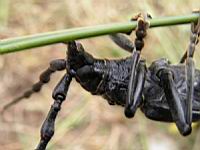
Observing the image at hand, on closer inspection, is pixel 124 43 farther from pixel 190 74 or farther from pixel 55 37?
pixel 55 37

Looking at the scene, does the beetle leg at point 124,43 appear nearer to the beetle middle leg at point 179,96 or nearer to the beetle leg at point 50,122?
the beetle middle leg at point 179,96

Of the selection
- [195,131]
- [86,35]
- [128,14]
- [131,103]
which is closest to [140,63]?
[131,103]

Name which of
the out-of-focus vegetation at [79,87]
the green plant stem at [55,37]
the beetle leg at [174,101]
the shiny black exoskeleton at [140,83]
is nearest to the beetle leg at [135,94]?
the shiny black exoskeleton at [140,83]

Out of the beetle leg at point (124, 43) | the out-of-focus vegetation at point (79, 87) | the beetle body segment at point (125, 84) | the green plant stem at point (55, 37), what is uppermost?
the green plant stem at point (55, 37)

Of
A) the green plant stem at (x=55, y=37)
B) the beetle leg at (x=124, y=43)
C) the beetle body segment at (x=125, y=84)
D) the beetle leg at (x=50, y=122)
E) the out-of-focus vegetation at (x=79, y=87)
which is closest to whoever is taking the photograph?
the green plant stem at (x=55, y=37)

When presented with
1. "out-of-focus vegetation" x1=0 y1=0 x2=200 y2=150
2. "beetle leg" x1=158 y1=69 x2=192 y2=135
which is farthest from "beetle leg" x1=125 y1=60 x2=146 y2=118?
"out-of-focus vegetation" x1=0 y1=0 x2=200 y2=150

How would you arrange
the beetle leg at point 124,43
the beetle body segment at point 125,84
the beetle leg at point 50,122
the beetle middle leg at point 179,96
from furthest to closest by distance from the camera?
the beetle leg at point 124,43, the beetle body segment at point 125,84, the beetle middle leg at point 179,96, the beetle leg at point 50,122

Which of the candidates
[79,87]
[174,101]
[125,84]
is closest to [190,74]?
[174,101]

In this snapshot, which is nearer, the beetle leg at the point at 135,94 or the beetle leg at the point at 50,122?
the beetle leg at the point at 50,122
